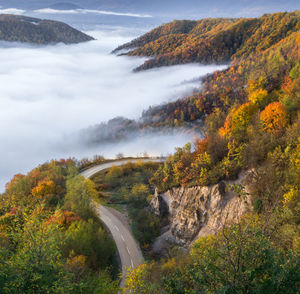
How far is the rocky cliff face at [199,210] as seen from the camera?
29.6 meters

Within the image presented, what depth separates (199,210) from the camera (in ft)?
113

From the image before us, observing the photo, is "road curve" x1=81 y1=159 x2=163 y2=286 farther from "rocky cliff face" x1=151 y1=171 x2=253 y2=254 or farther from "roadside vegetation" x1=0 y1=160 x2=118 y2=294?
"rocky cliff face" x1=151 y1=171 x2=253 y2=254

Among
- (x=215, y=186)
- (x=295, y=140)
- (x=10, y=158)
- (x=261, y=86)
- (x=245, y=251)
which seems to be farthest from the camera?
(x=10, y=158)

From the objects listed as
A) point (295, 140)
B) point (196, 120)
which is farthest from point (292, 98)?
point (196, 120)

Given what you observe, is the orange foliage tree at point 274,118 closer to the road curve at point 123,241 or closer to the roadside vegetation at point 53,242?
the road curve at point 123,241

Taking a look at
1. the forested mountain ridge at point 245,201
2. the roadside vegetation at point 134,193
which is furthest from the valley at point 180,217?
the roadside vegetation at point 134,193

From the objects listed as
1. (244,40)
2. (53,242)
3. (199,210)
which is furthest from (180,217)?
(244,40)

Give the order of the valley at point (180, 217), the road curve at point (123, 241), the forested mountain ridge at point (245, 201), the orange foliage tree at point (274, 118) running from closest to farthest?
1. the forested mountain ridge at point (245, 201)
2. the valley at point (180, 217)
3. the orange foliage tree at point (274, 118)
4. the road curve at point (123, 241)

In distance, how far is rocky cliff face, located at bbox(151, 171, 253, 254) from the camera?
29.6 m

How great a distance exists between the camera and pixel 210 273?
33.5 feet

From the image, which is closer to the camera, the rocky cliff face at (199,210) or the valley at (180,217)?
the valley at (180,217)

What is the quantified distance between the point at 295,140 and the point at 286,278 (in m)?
24.1

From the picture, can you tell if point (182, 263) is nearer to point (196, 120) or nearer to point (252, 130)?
point (252, 130)

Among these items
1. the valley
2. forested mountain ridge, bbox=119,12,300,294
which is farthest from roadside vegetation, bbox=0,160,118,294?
forested mountain ridge, bbox=119,12,300,294
